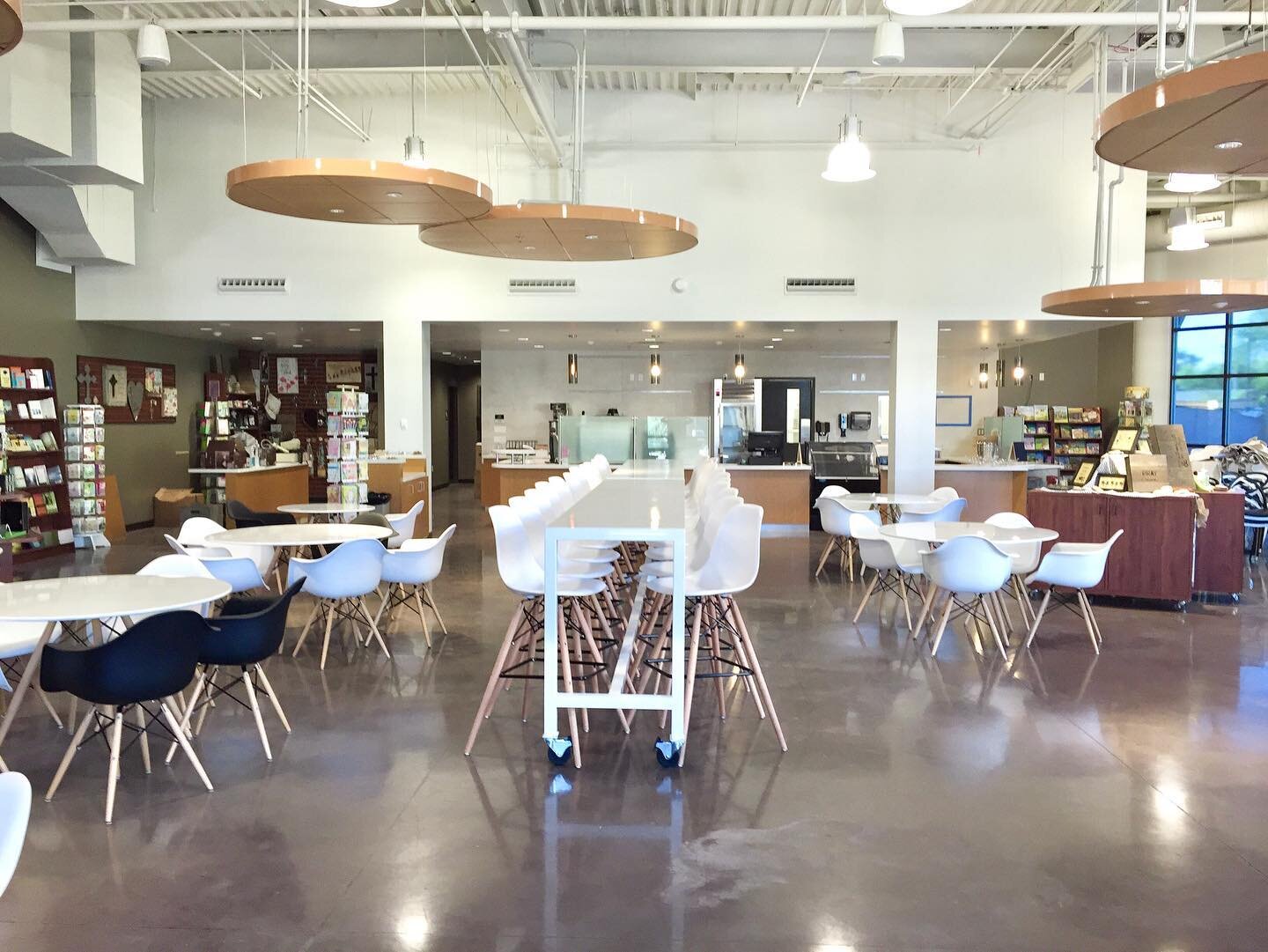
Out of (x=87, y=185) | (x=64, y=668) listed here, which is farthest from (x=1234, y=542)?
(x=87, y=185)

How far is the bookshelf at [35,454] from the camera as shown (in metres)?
9.84

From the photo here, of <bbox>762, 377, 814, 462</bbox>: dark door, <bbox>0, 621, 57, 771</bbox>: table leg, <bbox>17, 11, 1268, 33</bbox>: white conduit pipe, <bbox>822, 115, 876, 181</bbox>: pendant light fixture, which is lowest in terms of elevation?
<bbox>0, 621, 57, 771</bbox>: table leg

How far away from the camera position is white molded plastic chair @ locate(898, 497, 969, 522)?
803cm

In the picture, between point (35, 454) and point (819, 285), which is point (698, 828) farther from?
point (35, 454)

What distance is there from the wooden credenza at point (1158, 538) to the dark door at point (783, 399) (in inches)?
318

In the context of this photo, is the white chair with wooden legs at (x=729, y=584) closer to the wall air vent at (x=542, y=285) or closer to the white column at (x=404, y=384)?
the wall air vent at (x=542, y=285)

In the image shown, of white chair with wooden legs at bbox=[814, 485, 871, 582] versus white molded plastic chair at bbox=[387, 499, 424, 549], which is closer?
white molded plastic chair at bbox=[387, 499, 424, 549]

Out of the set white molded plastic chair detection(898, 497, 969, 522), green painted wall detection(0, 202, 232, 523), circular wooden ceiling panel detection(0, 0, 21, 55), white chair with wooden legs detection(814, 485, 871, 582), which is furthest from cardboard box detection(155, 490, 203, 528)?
circular wooden ceiling panel detection(0, 0, 21, 55)

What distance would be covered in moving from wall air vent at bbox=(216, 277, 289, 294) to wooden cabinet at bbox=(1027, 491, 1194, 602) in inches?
360

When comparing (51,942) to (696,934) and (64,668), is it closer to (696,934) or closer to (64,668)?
(64,668)

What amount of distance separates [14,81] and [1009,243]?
401 inches

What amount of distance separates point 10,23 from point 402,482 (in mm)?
8929

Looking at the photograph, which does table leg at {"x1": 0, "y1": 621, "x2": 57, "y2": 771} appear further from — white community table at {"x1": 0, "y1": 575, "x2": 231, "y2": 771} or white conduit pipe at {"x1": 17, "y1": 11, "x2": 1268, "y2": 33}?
white conduit pipe at {"x1": 17, "y1": 11, "x2": 1268, "y2": 33}

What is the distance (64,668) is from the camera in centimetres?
343
